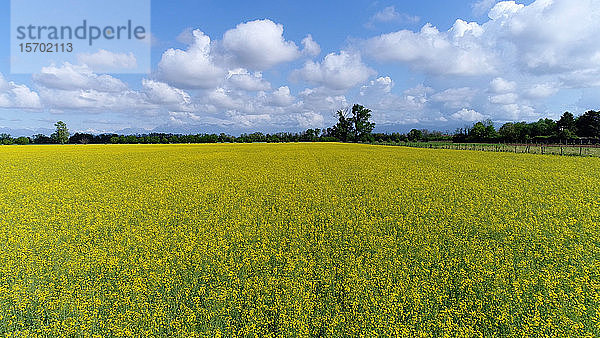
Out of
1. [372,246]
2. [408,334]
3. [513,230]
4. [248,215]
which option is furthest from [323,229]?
[513,230]

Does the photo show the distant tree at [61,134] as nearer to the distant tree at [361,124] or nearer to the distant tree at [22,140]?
the distant tree at [22,140]

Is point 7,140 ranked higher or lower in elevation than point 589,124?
lower

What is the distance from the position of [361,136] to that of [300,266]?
98026mm

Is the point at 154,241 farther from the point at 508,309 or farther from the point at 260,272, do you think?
the point at 508,309

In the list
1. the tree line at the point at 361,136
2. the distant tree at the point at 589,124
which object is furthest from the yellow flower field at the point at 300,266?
the distant tree at the point at 589,124

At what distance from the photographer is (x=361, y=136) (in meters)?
100

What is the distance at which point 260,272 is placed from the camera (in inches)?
206

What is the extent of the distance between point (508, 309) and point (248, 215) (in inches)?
250

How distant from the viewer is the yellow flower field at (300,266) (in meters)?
4.02

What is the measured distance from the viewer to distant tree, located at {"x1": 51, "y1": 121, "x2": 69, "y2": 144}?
7994 centimetres

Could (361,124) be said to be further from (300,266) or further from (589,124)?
(300,266)

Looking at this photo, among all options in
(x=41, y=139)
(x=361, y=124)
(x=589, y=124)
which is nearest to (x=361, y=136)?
(x=361, y=124)

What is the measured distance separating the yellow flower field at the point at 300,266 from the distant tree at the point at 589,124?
91.7m

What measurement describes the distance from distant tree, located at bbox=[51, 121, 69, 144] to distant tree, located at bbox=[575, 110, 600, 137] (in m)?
143
